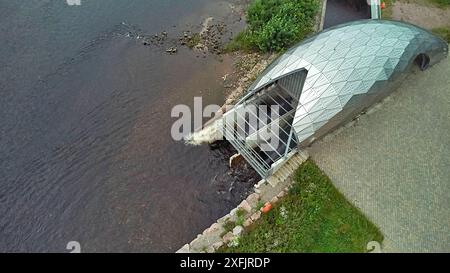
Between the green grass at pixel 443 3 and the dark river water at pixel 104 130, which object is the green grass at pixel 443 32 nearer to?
the green grass at pixel 443 3

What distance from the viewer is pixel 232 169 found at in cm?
2395

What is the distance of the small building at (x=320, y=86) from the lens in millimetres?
22281

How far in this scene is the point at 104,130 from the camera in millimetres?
25641

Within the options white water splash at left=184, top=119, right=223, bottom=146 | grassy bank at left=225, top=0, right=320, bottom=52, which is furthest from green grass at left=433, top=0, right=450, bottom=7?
white water splash at left=184, top=119, right=223, bottom=146

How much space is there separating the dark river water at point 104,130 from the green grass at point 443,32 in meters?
14.2

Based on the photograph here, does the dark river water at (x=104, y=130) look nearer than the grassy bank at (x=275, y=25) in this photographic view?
Yes

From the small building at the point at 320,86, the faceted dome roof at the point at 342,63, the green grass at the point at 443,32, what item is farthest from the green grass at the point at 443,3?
the faceted dome roof at the point at 342,63

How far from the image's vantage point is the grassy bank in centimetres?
2930

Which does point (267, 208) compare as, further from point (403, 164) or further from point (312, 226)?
point (403, 164)

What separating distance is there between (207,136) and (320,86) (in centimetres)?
712

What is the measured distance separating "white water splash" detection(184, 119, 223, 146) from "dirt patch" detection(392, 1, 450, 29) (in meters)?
16.6

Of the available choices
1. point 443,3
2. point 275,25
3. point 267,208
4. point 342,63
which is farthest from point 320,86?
point 443,3
